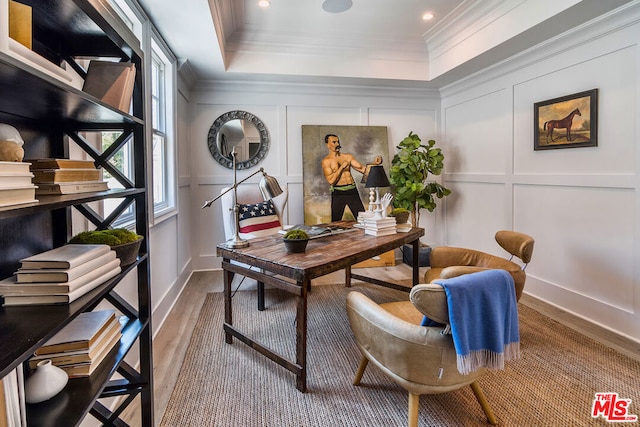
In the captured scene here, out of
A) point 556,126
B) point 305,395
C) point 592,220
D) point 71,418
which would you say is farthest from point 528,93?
point 71,418

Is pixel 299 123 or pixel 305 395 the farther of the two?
pixel 299 123

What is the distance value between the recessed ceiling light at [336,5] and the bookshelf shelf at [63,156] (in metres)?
2.40

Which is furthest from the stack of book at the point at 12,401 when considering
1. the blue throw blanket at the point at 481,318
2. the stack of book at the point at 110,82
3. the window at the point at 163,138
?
the window at the point at 163,138

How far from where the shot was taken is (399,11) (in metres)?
3.41

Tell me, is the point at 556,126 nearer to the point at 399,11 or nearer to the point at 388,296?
the point at 399,11

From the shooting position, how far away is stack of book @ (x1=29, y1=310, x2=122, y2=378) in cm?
107

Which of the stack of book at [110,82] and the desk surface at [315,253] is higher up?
the stack of book at [110,82]

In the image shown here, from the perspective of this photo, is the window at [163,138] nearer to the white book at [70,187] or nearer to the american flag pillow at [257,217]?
the american flag pillow at [257,217]

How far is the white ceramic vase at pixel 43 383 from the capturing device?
3.17ft

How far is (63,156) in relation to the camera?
1333 millimetres

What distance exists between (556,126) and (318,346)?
287 centimetres

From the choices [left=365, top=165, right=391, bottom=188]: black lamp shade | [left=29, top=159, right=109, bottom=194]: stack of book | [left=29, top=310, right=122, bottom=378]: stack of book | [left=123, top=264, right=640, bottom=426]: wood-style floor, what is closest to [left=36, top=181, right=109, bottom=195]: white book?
[left=29, top=159, right=109, bottom=194]: stack of book

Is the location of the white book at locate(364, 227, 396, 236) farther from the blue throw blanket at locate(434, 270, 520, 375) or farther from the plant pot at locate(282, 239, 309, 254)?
the blue throw blanket at locate(434, 270, 520, 375)

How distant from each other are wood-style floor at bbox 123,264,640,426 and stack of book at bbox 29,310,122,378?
2.65 feet
